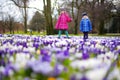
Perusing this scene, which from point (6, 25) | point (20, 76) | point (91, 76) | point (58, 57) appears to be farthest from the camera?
point (6, 25)

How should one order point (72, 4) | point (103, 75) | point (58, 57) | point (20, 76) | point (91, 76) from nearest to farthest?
1. point (91, 76)
2. point (103, 75)
3. point (20, 76)
4. point (58, 57)
5. point (72, 4)

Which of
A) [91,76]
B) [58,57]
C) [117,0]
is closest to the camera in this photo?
[91,76]

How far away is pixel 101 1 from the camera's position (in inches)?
2077

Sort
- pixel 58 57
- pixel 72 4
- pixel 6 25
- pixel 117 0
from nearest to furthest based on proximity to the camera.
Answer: pixel 58 57
pixel 117 0
pixel 72 4
pixel 6 25

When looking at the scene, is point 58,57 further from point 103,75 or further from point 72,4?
point 72,4

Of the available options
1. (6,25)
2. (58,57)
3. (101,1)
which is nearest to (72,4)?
(101,1)

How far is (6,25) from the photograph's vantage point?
68.2m

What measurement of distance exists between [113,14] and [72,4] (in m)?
7.42

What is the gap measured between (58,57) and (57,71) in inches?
26.7

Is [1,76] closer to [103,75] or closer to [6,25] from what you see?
[103,75]

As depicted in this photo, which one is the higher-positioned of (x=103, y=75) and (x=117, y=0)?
(x=117, y=0)

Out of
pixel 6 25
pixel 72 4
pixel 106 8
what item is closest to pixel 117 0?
pixel 106 8

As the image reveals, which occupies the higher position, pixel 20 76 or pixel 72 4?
pixel 72 4

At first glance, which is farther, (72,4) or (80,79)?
(72,4)
